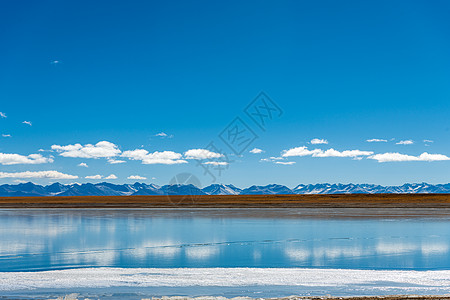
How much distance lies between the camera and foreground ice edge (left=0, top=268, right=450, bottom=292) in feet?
30.9

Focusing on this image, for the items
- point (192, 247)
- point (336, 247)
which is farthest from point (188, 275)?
point (336, 247)

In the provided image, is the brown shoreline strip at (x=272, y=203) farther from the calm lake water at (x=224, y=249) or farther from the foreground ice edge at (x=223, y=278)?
the foreground ice edge at (x=223, y=278)

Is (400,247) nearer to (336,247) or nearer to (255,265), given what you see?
(336,247)

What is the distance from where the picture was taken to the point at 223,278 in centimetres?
1012

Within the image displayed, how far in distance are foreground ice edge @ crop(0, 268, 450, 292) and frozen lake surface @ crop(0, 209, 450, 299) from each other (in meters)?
0.02

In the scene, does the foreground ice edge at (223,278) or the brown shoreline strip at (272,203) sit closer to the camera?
the foreground ice edge at (223,278)

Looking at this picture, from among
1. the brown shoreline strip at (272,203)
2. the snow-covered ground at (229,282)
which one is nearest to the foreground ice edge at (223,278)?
the snow-covered ground at (229,282)

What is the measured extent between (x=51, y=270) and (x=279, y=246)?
25.1 feet

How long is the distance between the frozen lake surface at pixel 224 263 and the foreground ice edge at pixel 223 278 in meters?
0.02

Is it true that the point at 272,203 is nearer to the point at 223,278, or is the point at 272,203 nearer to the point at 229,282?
the point at 223,278

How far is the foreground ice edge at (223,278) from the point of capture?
30.9 ft

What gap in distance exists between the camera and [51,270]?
11117 millimetres

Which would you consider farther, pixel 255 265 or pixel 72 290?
pixel 255 265

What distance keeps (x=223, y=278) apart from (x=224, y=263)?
205 centimetres
